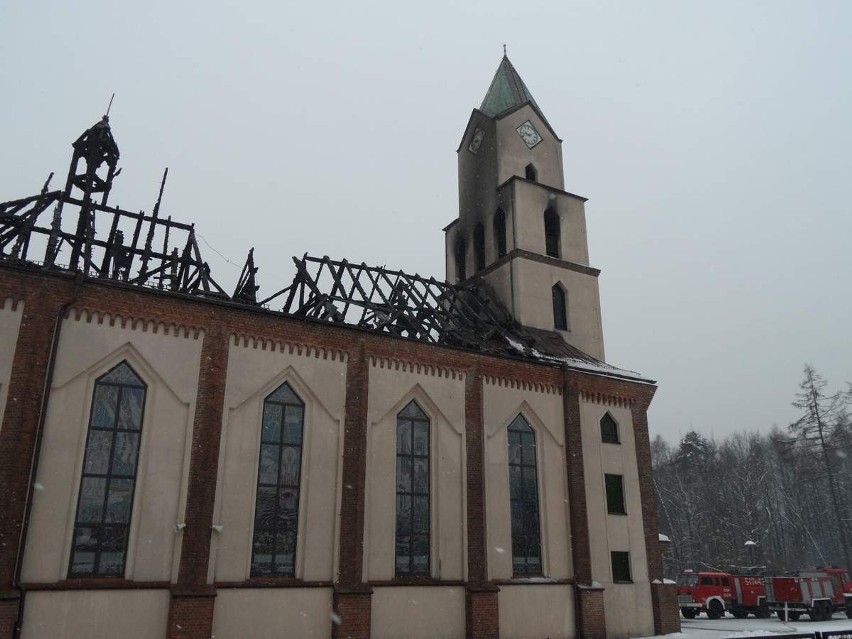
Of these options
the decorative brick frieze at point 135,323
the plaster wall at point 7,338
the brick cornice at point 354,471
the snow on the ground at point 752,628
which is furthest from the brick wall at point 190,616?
the snow on the ground at point 752,628

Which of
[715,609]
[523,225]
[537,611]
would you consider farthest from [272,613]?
[715,609]

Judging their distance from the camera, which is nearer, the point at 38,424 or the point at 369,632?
the point at 38,424

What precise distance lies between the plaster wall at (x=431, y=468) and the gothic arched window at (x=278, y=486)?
1905 millimetres

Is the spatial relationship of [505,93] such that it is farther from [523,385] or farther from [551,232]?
[523,385]

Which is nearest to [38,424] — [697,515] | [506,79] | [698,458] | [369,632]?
[369,632]

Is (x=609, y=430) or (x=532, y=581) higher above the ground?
(x=609, y=430)

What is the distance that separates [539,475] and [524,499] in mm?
886

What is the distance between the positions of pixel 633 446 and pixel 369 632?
10.8m

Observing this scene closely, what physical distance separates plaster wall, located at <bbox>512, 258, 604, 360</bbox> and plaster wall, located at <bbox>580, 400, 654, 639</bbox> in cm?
402

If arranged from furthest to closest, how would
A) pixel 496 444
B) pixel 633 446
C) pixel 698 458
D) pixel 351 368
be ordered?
pixel 698 458 < pixel 633 446 < pixel 496 444 < pixel 351 368

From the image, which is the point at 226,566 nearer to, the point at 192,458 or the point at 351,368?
the point at 192,458

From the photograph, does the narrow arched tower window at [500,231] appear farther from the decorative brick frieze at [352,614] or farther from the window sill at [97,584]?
the window sill at [97,584]

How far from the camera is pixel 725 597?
1176 inches

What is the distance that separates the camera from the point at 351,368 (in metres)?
18.0
